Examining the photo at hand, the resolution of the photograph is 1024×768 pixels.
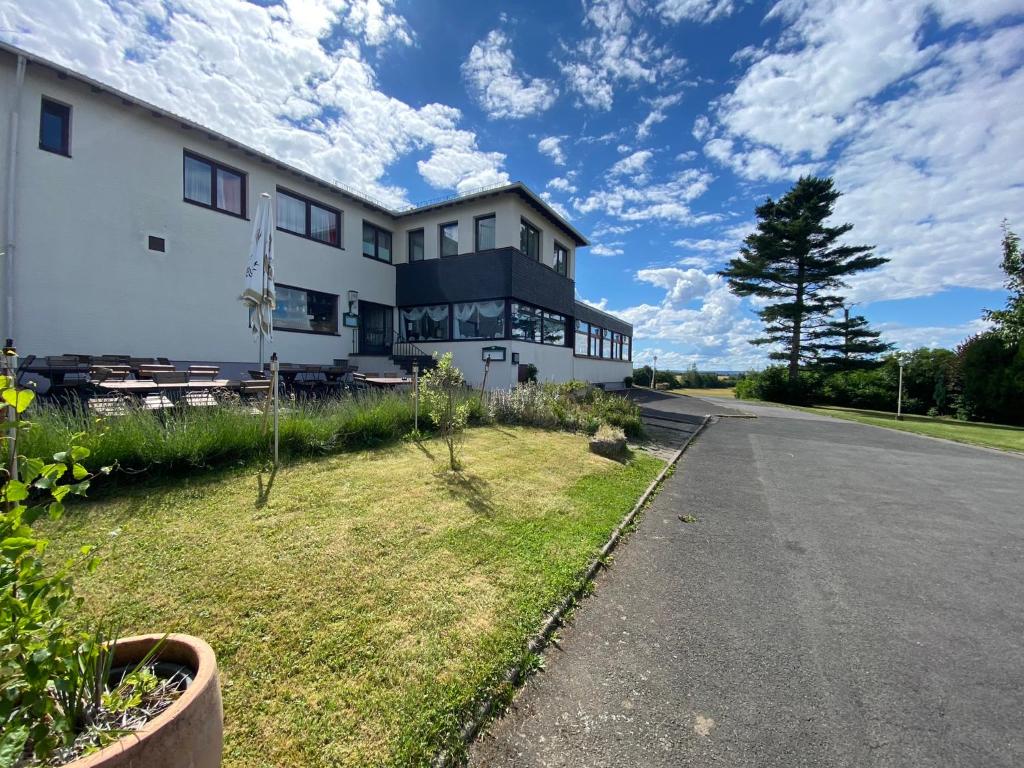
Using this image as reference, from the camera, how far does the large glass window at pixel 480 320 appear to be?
49.1 ft

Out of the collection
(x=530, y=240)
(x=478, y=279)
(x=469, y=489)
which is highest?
(x=530, y=240)

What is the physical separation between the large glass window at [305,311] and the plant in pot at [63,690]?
13187 millimetres

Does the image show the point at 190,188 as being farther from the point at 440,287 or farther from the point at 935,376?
the point at 935,376

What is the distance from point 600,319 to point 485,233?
34.5 feet

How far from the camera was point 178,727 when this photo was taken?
1.20m

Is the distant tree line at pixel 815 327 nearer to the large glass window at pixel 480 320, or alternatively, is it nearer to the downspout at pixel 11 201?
the large glass window at pixel 480 320

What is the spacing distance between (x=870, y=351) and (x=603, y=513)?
3219 cm

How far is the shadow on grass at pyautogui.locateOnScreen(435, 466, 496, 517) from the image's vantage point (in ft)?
14.7

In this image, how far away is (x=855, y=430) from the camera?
1319cm

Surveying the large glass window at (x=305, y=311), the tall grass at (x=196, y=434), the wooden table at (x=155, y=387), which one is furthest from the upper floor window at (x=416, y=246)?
the tall grass at (x=196, y=434)

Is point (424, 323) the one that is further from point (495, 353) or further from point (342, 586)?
point (342, 586)

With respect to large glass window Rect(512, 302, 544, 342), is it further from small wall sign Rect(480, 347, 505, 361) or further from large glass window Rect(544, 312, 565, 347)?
small wall sign Rect(480, 347, 505, 361)

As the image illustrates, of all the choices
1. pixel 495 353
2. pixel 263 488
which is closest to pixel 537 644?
pixel 263 488

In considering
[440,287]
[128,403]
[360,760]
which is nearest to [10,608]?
[360,760]
